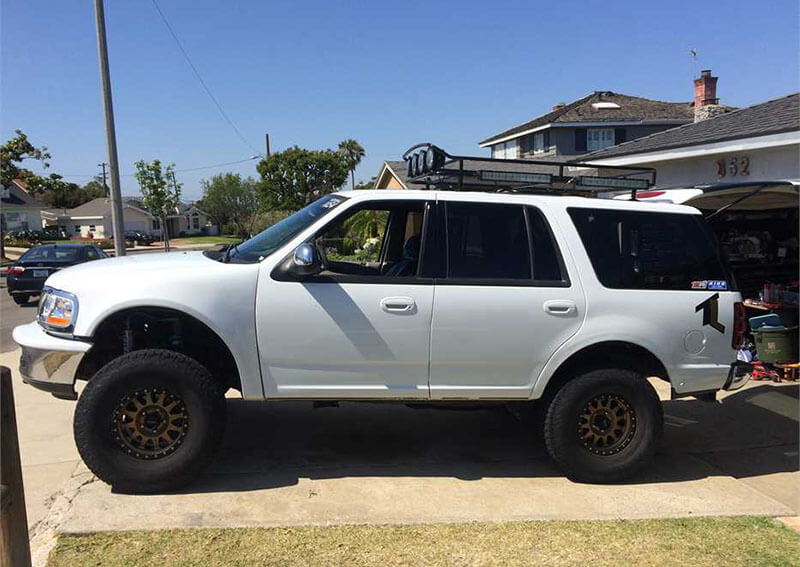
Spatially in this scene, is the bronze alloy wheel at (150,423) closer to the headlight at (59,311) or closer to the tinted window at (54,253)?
the headlight at (59,311)

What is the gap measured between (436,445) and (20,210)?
54.8 m

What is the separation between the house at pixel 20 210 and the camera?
49.4 metres

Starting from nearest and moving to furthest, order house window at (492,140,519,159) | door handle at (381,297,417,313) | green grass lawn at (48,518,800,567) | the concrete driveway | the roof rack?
green grass lawn at (48,518,800,567), the concrete driveway, door handle at (381,297,417,313), the roof rack, house window at (492,140,519,159)

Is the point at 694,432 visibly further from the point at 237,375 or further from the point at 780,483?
the point at 237,375

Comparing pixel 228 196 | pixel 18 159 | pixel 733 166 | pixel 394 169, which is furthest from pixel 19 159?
pixel 228 196

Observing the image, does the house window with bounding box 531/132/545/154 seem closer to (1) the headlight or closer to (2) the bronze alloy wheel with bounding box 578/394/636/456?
(2) the bronze alloy wheel with bounding box 578/394/636/456

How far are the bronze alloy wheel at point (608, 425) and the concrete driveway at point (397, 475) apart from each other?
0.30m

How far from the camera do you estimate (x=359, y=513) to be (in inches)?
155

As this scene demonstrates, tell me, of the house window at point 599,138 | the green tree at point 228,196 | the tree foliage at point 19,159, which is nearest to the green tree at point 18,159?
the tree foliage at point 19,159

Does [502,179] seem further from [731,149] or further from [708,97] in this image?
[708,97]

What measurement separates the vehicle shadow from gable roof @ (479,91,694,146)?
99.6 feet

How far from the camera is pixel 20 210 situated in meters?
50.1

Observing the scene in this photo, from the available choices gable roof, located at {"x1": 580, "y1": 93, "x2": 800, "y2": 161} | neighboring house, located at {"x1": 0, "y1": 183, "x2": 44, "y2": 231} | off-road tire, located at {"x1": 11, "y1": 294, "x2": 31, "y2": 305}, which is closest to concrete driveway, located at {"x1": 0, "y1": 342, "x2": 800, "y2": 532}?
gable roof, located at {"x1": 580, "y1": 93, "x2": 800, "y2": 161}

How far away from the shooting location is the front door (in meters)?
4.15
